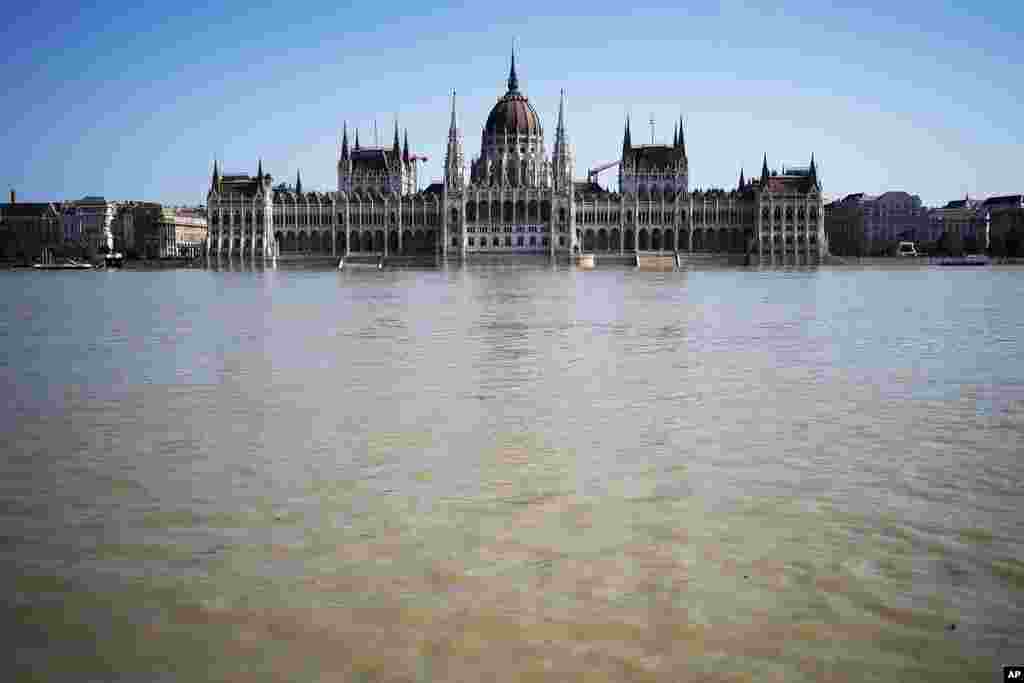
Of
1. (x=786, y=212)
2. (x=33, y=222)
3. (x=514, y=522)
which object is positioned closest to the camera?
(x=514, y=522)

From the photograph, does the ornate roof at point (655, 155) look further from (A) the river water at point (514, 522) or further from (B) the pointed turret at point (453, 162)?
(A) the river water at point (514, 522)

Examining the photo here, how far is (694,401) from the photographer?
12.4 meters

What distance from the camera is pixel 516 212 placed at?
130375 millimetres

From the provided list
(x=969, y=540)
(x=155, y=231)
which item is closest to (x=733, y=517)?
(x=969, y=540)

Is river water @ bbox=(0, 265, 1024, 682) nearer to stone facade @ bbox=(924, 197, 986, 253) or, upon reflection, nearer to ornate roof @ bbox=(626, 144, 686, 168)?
ornate roof @ bbox=(626, 144, 686, 168)

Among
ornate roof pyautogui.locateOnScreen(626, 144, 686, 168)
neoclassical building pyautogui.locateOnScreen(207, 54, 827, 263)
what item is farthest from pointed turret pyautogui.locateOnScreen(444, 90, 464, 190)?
ornate roof pyautogui.locateOnScreen(626, 144, 686, 168)

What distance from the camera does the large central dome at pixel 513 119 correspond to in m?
137

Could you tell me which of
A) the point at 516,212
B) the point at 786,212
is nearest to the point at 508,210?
the point at 516,212

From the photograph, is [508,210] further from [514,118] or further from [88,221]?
[88,221]

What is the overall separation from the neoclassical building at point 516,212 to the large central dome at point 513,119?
19cm

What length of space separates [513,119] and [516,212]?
15438 millimetres

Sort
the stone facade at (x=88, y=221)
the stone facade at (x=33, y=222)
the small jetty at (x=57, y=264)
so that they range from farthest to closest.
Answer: the stone facade at (x=88, y=221), the stone facade at (x=33, y=222), the small jetty at (x=57, y=264)

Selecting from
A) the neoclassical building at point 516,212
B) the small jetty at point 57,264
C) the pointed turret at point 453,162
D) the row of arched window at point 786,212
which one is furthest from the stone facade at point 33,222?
the row of arched window at point 786,212

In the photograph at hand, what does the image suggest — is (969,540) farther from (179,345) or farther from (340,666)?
(179,345)
